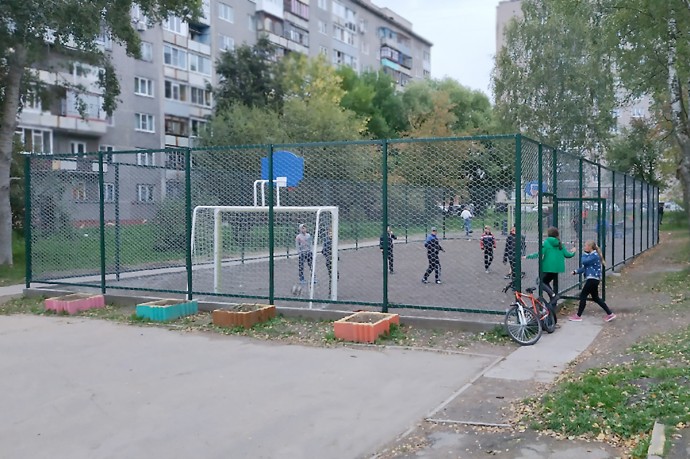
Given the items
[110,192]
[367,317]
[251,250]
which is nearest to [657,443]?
[367,317]

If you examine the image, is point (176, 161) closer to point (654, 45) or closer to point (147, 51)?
point (654, 45)

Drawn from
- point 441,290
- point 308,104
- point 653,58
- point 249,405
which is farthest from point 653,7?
point 308,104

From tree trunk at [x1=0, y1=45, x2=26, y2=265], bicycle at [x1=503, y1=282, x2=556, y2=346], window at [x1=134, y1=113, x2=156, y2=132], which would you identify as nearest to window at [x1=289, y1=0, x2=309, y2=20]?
window at [x1=134, y1=113, x2=156, y2=132]

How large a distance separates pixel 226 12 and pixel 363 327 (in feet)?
139

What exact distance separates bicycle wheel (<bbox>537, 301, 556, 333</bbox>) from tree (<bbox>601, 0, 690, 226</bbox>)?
881cm

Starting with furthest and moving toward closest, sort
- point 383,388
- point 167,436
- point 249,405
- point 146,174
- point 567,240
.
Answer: point 146,174
point 567,240
point 383,388
point 249,405
point 167,436

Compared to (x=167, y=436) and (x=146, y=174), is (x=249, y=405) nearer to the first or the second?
(x=167, y=436)

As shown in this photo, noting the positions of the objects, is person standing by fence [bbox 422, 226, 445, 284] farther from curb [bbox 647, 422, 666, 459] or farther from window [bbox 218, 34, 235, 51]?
window [bbox 218, 34, 235, 51]

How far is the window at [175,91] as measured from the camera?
42.8m

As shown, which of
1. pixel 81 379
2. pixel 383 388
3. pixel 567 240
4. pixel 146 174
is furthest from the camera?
pixel 146 174

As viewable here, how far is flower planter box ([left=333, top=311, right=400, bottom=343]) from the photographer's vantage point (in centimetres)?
946

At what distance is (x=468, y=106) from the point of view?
191ft

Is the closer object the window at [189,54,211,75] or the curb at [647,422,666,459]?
the curb at [647,422,666,459]

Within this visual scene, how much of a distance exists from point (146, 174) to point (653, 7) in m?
14.5
